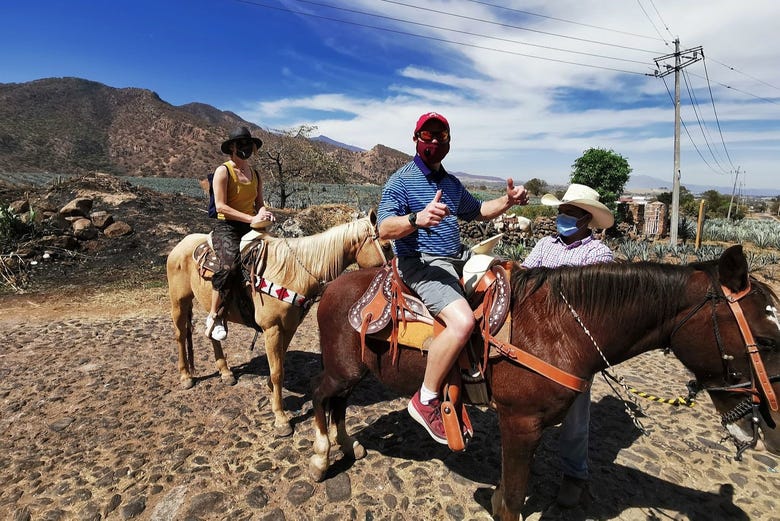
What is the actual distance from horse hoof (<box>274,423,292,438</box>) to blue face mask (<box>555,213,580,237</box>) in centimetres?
309

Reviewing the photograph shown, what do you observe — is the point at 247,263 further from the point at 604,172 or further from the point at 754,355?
the point at 604,172

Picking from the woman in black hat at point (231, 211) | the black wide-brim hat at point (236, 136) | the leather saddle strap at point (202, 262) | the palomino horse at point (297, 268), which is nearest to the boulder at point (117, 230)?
the leather saddle strap at point (202, 262)

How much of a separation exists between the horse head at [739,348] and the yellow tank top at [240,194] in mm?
3912

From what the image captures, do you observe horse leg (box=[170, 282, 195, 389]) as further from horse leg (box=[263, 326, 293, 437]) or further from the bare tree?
the bare tree

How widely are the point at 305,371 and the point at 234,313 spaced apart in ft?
4.67

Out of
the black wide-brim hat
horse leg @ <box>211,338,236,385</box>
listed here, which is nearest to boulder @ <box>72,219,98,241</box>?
horse leg @ <box>211,338,236,385</box>

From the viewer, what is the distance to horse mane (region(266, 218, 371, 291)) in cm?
379

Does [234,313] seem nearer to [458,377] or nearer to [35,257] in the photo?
[458,377]

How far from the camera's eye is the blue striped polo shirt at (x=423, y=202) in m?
2.33

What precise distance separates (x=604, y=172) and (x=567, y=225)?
23634 mm

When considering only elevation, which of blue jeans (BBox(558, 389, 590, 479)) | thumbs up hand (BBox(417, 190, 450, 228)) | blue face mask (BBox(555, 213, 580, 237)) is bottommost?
blue jeans (BBox(558, 389, 590, 479))

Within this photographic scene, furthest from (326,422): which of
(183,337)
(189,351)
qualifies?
(183,337)

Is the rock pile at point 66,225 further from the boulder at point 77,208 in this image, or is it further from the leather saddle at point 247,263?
the leather saddle at point 247,263

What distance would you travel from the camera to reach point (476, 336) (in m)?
2.40
